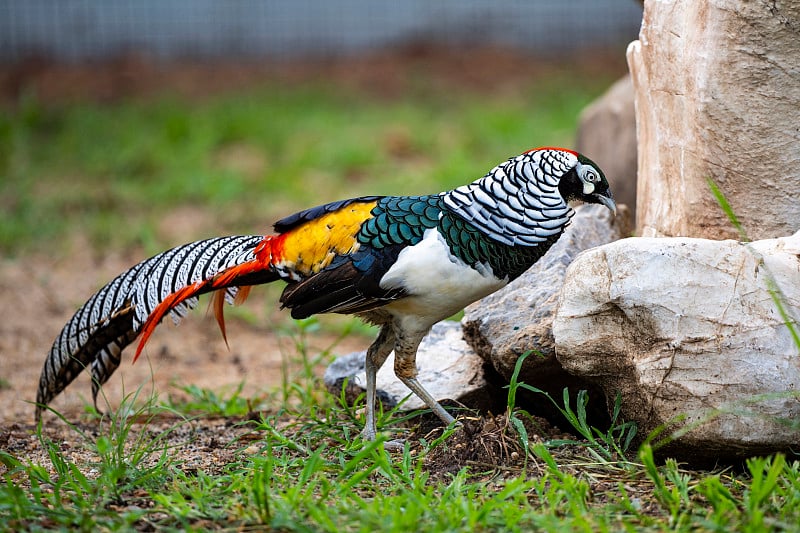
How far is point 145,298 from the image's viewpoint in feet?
12.1

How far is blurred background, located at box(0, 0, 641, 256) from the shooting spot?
25.8ft

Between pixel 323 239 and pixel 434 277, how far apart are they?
49cm

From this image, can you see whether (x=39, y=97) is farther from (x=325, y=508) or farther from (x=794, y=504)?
(x=794, y=504)

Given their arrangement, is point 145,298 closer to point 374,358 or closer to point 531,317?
point 374,358

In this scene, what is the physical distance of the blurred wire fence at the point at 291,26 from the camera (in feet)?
37.8

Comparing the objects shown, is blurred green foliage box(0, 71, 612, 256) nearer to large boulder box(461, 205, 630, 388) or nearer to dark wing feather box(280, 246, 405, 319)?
large boulder box(461, 205, 630, 388)

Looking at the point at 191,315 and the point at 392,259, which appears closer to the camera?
the point at 392,259

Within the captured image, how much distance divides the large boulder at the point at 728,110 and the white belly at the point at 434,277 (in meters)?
0.95

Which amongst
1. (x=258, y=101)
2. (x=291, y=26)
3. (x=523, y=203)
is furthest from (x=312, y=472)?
(x=291, y=26)

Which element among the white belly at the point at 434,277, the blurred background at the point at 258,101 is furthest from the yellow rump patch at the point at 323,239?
the blurred background at the point at 258,101

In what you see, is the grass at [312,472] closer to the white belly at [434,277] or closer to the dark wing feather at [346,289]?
the white belly at [434,277]

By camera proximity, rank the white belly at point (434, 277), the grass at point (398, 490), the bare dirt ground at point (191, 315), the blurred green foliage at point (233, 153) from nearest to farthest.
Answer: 1. the grass at point (398, 490)
2. the white belly at point (434, 277)
3. the bare dirt ground at point (191, 315)
4. the blurred green foliage at point (233, 153)

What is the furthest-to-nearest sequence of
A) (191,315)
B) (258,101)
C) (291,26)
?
(291,26), (258,101), (191,315)

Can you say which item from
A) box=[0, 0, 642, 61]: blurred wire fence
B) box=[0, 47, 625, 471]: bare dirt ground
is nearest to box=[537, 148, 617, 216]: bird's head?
box=[0, 47, 625, 471]: bare dirt ground
